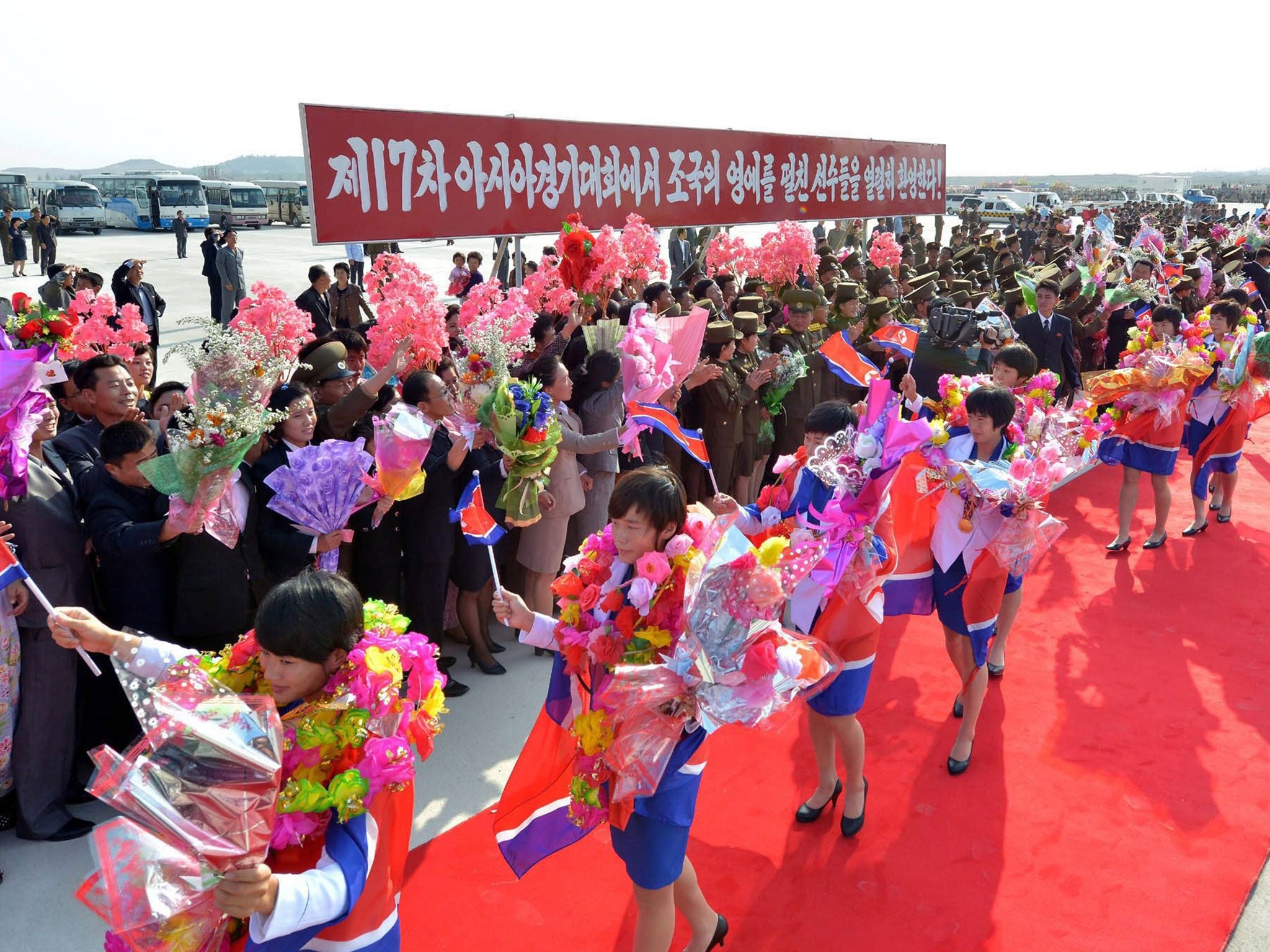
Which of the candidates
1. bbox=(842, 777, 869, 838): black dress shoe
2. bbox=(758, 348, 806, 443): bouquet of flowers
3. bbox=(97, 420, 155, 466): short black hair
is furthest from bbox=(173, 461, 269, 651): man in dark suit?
bbox=(758, 348, 806, 443): bouquet of flowers

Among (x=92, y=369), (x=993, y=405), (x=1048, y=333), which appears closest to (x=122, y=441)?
(x=92, y=369)

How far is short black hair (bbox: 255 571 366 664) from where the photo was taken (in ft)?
6.31

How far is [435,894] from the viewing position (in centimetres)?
301

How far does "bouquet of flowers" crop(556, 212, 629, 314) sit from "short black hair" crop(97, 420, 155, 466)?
143 inches

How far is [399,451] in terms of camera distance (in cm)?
346

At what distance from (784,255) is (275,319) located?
5.68 m

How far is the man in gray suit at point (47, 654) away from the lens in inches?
121

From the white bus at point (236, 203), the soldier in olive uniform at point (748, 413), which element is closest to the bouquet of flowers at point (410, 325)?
the soldier in olive uniform at point (748, 413)

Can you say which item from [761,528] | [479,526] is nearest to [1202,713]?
[761,528]

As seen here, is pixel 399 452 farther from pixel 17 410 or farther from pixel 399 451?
pixel 17 410

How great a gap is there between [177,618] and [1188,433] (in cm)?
665

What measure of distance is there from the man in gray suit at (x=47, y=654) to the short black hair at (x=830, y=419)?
2.71 meters

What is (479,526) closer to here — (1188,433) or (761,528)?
(761,528)

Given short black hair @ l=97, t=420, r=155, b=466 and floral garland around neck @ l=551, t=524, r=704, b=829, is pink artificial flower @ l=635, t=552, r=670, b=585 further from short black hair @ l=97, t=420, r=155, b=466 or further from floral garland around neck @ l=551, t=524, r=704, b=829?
short black hair @ l=97, t=420, r=155, b=466
